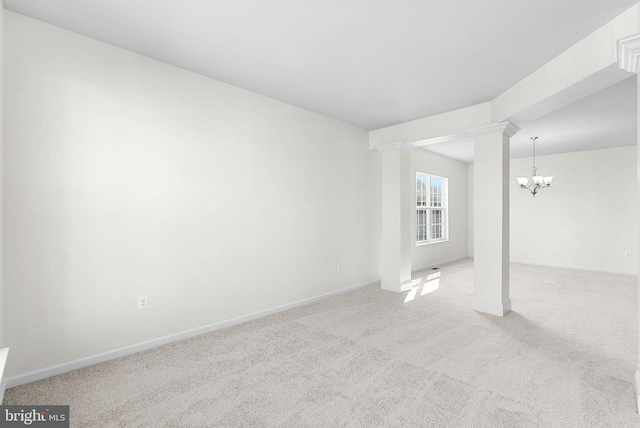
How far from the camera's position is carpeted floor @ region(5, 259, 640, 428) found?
6.10 feet

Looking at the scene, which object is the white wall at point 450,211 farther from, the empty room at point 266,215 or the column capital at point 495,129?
the column capital at point 495,129

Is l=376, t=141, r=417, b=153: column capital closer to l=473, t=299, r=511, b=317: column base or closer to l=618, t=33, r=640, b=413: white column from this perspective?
l=473, t=299, r=511, b=317: column base

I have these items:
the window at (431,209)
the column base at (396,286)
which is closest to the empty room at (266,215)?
the column base at (396,286)

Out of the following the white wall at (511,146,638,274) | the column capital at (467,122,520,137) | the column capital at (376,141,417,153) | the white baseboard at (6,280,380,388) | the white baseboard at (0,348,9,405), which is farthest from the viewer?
the white wall at (511,146,638,274)

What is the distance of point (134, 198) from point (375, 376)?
2441mm

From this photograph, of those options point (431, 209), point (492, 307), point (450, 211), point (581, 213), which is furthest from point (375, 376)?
point (581, 213)

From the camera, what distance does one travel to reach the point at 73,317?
2.35m

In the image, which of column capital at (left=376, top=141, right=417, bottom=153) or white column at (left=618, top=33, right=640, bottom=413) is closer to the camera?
white column at (left=618, top=33, right=640, bottom=413)

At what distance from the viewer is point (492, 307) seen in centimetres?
372

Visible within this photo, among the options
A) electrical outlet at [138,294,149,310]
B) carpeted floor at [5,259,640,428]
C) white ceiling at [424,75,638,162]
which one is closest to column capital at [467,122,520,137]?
white ceiling at [424,75,638,162]

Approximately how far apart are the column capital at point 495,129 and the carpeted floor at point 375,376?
2199 millimetres

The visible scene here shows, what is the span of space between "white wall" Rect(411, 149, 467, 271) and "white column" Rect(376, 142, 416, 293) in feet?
5.27

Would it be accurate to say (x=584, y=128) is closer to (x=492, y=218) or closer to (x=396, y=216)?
(x=492, y=218)

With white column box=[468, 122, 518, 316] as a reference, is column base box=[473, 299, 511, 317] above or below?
below
